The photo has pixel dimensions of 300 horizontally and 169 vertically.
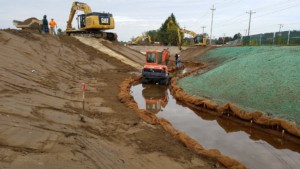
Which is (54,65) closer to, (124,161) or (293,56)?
(124,161)

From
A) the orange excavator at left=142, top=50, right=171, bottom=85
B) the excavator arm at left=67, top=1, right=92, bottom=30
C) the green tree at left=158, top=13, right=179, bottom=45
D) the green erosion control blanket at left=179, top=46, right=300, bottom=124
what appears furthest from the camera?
the green tree at left=158, top=13, right=179, bottom=45

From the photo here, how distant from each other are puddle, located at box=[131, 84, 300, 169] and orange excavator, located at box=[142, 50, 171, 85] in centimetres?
510


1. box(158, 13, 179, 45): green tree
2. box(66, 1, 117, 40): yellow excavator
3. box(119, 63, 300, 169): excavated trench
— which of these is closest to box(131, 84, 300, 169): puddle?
box(119, 63, 300, 169): excavated trench

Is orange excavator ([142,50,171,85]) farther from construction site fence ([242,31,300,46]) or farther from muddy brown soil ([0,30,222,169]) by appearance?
construction site fence ([242,31,300,46])

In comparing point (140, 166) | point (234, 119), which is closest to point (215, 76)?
point (234, 119)

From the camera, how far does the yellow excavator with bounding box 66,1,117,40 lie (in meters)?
30.0

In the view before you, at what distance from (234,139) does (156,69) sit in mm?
10492

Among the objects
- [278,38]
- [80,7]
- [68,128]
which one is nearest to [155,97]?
[68,128]

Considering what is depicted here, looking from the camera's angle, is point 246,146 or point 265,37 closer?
point 246,146

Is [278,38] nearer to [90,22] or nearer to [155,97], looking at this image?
[90,22]

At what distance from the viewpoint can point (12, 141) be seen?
220 inches

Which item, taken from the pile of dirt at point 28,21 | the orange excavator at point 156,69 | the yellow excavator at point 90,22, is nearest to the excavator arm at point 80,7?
the yellow excavator at point 90,22

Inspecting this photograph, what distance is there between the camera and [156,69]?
1934 cm

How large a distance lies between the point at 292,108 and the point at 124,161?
25.5ft
